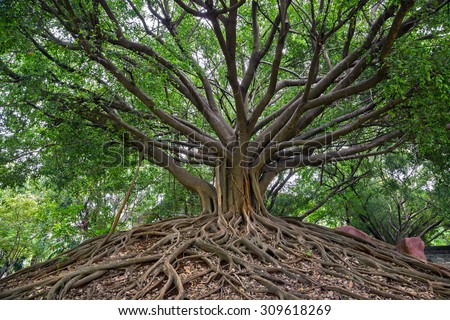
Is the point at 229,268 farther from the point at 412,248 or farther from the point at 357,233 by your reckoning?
the point at 412,248

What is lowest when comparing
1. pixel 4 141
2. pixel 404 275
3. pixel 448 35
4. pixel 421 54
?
pixel 404 275

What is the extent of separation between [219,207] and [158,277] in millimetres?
2119

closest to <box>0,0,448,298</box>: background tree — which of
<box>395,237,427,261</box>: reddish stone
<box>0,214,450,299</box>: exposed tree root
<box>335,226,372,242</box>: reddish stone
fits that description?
<box>0,214,450,299</box>: exposed tree root

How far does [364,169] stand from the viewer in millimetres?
9609

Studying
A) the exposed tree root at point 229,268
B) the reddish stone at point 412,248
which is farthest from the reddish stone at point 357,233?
the reddish stone at point 412,248

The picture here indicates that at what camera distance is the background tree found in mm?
3832

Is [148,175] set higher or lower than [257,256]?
higher

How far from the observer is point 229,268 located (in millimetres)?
4090

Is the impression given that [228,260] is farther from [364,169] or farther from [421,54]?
[364,169]

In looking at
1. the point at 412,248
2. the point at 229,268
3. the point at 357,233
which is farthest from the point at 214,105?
the point at 412,248

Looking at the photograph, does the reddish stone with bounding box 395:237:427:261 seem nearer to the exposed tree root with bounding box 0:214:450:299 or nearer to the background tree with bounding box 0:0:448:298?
the exposed tree root with bounding box 0:214:450:299

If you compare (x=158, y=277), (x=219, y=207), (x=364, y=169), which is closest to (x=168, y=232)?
(x=219, y=207)

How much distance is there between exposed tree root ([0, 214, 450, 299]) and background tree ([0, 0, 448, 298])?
3cm

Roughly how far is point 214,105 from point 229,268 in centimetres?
364
